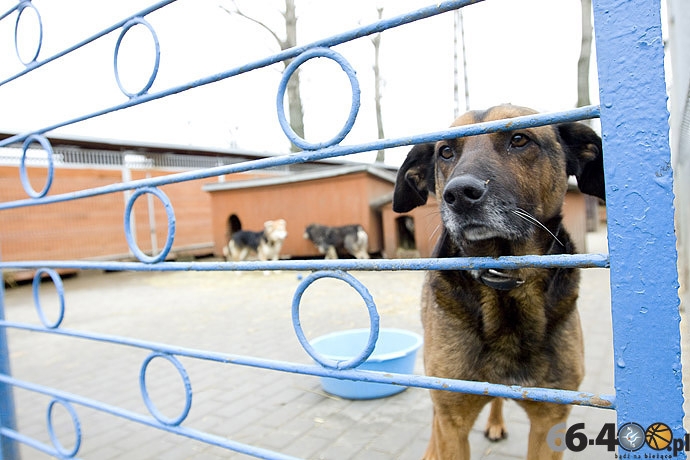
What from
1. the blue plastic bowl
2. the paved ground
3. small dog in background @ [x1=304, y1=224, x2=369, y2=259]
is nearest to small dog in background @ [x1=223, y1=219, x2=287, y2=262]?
small dog in background @ [x1=304, y1=224, x2=369, y2=259]

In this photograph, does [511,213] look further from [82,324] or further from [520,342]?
[82,324]

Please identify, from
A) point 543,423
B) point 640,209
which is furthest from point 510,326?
point 640,209

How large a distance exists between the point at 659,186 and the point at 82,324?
7013 mm

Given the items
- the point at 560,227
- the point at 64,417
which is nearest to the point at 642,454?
the point at 560,227

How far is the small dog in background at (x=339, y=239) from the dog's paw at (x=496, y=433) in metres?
8.02

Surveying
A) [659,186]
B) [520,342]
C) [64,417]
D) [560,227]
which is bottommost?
[64,417]

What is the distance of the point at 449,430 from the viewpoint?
1825 mm

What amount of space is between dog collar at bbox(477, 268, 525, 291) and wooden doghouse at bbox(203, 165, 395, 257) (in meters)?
9.38

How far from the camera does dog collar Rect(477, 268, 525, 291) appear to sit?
1642 mm

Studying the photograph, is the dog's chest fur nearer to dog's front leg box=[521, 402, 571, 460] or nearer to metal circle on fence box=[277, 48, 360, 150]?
dog's front leg box=[521, 402, 571, 460]

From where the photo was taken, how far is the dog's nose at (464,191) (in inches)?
48.3

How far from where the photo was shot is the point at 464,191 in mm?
1229

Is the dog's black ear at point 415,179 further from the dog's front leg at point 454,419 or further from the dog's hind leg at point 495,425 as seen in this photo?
the dog's hind leg at point 495,425

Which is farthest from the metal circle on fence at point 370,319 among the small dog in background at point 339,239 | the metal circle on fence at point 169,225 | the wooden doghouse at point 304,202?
the wooden doghouse at point 304,202
